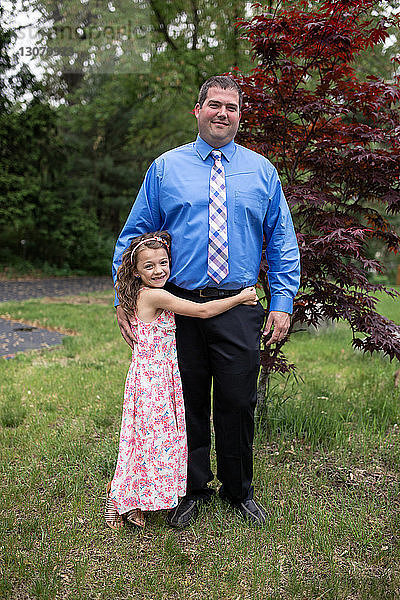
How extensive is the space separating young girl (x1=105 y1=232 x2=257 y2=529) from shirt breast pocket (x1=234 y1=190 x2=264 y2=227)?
0.35 metres

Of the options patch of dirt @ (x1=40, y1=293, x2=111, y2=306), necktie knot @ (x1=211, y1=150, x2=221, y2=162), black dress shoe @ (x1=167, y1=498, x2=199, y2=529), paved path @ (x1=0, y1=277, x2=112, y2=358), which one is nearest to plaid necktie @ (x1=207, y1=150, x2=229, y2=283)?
necktie knot @ (x1=211, y1=150, x2=221, y2=162)

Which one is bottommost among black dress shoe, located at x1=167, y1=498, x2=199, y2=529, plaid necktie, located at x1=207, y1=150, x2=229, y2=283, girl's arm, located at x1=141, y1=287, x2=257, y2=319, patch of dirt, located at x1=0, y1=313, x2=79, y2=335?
patch of dirt, located at x1=0, y1=313, x2=79, y2=335

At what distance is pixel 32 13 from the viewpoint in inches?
524

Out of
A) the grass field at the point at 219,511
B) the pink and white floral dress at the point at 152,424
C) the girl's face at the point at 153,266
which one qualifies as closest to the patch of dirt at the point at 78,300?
the grass field at the point at 219,511

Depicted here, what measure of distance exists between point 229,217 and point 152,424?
1.12 metres

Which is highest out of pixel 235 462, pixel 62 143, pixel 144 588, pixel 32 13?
pixel 32 13

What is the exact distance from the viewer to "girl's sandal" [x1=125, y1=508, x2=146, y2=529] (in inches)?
116

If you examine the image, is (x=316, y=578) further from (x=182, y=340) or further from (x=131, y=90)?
(x=131, y=90)

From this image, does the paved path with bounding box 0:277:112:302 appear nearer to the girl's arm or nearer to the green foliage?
the green foliage

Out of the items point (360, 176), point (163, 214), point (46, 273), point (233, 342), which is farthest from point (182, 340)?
point (46, 273)

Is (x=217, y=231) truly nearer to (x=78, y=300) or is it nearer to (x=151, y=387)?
(x=151, y=387)

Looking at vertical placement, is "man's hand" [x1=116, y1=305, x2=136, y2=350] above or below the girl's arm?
below

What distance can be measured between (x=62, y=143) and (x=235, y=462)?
1378 cm

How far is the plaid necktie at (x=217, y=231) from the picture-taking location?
2.68 meters
